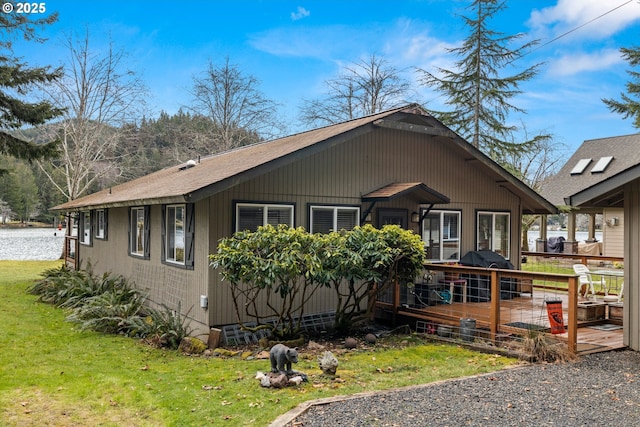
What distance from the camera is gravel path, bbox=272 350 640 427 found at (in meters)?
4.13

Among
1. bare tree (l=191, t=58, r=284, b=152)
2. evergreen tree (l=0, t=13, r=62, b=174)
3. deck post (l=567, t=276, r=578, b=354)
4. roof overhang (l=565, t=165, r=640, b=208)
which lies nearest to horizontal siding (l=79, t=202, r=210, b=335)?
evergreen tree (l=0, t=13, r=62, b=174)

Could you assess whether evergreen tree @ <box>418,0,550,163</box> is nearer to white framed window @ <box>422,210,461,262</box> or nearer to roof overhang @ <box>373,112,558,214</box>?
roof overhang @ <box>373,112,558,214</box>

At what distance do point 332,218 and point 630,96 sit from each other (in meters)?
18.3

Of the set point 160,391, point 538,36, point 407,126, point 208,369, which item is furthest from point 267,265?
point 538,36

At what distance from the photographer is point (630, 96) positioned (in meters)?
20.8

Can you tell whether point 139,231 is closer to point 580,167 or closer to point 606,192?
point 606,192

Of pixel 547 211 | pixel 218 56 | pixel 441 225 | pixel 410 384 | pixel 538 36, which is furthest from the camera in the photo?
pixel 218 56

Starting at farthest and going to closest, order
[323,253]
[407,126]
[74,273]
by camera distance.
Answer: [74,273] → [407,126] → [323,253]

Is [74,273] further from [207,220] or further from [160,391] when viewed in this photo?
[160,391]

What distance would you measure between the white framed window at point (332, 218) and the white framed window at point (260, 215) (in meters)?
0.48

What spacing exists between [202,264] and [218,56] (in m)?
21.3

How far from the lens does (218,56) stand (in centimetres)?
2661

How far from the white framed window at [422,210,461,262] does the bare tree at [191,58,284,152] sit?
1758 centimetres

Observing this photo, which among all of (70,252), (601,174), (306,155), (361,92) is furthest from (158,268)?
(601,174)
